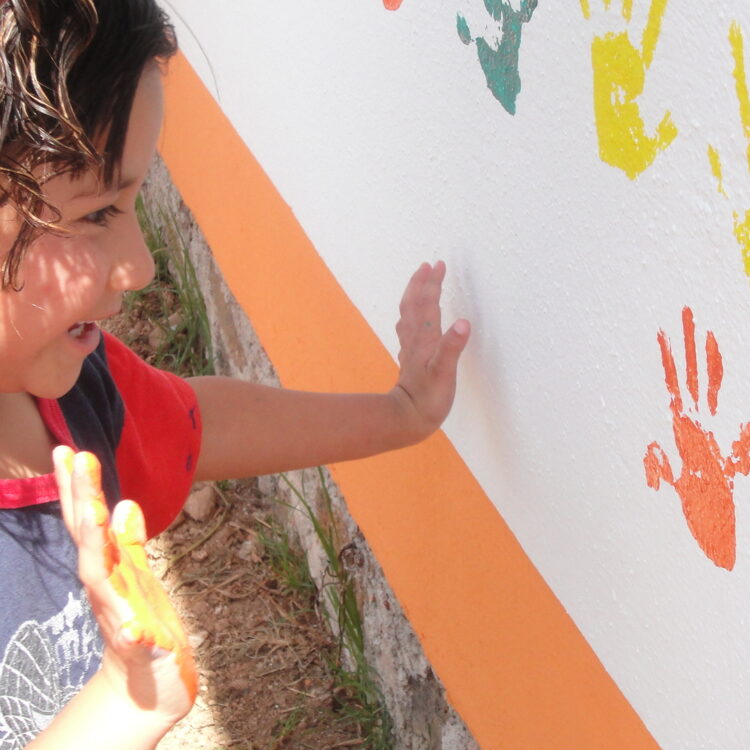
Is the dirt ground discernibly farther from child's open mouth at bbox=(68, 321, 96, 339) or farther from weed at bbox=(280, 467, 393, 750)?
child's open mouth at bbox=(68, 321, 96, 339)

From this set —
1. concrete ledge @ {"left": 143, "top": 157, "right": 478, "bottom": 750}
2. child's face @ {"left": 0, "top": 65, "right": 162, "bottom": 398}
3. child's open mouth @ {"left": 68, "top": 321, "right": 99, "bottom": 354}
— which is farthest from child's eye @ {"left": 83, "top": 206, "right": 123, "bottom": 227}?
concrete ledge @ {"left": 143, "top": 157, "right": 478, "bottom": 750}

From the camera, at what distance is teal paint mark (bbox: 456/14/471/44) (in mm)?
1108

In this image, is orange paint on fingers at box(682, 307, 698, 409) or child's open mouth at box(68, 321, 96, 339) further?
child's open mouth at box(68, 321, 96, 339)

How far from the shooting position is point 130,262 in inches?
41.9

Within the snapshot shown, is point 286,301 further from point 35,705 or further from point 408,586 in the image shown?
point 35,705

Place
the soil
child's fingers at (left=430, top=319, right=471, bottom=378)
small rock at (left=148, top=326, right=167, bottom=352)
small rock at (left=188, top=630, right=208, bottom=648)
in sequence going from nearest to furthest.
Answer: child's fingers at (left=430, top=319, right=471, bottom=378) < the soil < small rock at (left=188, top=630, right=208, bottom=648) < small rock at (left=148, top=326, right=167, bottom=352)

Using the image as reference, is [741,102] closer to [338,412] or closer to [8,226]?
[8,226]

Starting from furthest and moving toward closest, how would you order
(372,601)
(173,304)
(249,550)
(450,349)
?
(173,304) < (249,550) < (372,601) < (450,349)

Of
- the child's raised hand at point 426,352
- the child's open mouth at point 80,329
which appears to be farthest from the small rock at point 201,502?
the child's open mouth at point 80,329

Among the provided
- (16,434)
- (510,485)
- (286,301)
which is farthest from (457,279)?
(286,301)

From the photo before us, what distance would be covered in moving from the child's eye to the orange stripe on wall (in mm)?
564

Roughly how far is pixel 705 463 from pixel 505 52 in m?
0.44

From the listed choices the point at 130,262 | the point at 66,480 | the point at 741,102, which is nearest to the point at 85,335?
the point at 130,262

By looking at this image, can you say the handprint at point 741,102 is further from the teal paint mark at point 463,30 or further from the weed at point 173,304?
the weed at point 173,304
